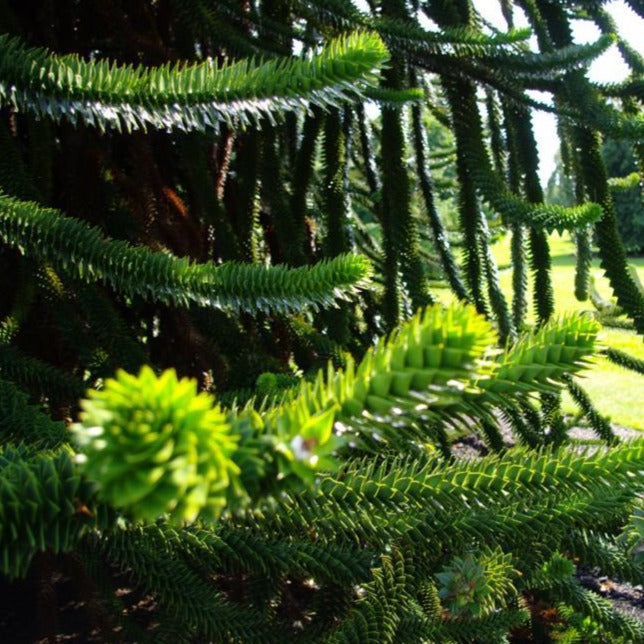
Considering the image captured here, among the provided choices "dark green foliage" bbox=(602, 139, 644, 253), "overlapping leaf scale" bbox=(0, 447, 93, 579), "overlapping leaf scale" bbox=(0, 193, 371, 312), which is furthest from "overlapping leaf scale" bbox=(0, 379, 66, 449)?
"dark green foliage" bbox=(602, 139, 644, 253)

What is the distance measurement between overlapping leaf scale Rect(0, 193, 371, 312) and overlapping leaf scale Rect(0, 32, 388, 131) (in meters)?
0.16

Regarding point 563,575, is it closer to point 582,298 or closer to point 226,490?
point 226,490

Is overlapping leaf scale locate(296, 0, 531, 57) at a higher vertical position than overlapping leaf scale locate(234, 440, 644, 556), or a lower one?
higher

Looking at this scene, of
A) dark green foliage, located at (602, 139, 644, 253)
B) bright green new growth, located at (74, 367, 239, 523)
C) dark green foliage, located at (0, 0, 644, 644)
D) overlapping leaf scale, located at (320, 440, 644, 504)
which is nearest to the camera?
bright green new growth, located at (74, 367, 239, 523)

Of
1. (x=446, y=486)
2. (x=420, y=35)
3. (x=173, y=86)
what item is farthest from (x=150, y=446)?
(x=420, y=35)

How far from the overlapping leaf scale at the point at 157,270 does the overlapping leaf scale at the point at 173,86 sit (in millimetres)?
164

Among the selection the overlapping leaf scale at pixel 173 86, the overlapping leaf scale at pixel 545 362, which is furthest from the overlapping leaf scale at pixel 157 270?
the overlapping leaf scale at pixel 545 362

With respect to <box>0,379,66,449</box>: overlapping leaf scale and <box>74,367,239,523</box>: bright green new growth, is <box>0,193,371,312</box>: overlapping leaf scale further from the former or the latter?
<box>74,367,239,523</box>: bright green new growth

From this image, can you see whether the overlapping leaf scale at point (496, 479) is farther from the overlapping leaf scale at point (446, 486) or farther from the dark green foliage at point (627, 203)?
the dark green foliage at point (627, 203)

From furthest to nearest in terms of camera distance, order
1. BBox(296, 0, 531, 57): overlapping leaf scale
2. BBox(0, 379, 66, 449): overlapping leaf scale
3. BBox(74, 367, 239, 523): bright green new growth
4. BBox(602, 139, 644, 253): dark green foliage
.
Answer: BBox(602, 139, 644, 253): dark green foliage < BBox(296, 0, 531, 57): overlapping leaf scale < BBox(0, 379, 66, 449): overlapping leaf scale < BBox(74, 367, 239, 523): bright green new growth

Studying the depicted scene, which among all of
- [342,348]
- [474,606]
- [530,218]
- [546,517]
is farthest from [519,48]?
[474,606]

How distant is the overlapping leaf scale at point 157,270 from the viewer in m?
0.86

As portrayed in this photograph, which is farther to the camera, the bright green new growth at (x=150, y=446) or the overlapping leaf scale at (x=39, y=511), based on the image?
the overlapping leaf scale at (x=39, y=511)

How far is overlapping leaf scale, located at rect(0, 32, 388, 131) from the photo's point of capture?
2.47 ft
